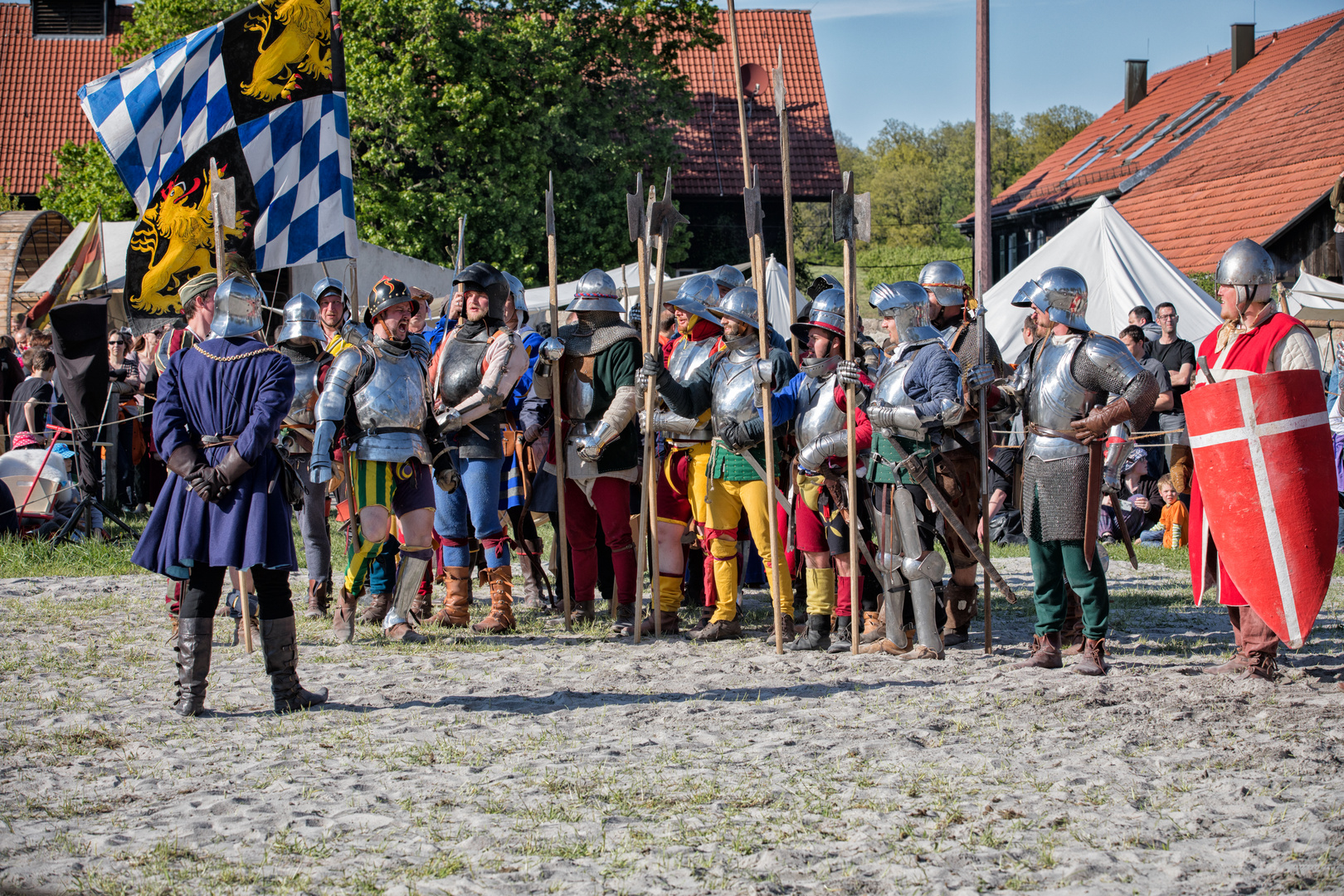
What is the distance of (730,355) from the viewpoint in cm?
617

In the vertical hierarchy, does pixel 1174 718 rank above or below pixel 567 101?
below

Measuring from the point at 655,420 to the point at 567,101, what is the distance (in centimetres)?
1430

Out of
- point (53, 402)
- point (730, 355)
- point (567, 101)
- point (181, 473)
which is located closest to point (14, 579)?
point (53, 402)

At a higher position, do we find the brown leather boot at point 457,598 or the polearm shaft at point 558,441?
the polearm shaft at point 558,441

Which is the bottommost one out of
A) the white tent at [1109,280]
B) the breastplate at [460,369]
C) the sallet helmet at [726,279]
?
the breastplate at [460,369]

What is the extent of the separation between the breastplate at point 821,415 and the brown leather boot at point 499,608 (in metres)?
1.74

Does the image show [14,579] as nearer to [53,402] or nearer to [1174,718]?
[53,402]

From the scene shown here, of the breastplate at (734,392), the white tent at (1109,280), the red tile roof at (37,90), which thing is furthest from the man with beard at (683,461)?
the red tile roof at (37,90)

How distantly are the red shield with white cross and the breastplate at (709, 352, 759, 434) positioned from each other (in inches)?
78.2

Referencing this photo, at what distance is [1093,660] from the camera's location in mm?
5133

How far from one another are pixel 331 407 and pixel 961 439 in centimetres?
292

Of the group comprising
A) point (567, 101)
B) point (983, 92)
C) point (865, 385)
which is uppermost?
point (567, 101)

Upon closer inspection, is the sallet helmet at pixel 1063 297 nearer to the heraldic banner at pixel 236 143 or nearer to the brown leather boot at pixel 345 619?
the brown leather boot at pixel 345 619

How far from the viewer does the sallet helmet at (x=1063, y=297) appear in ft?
16.8
